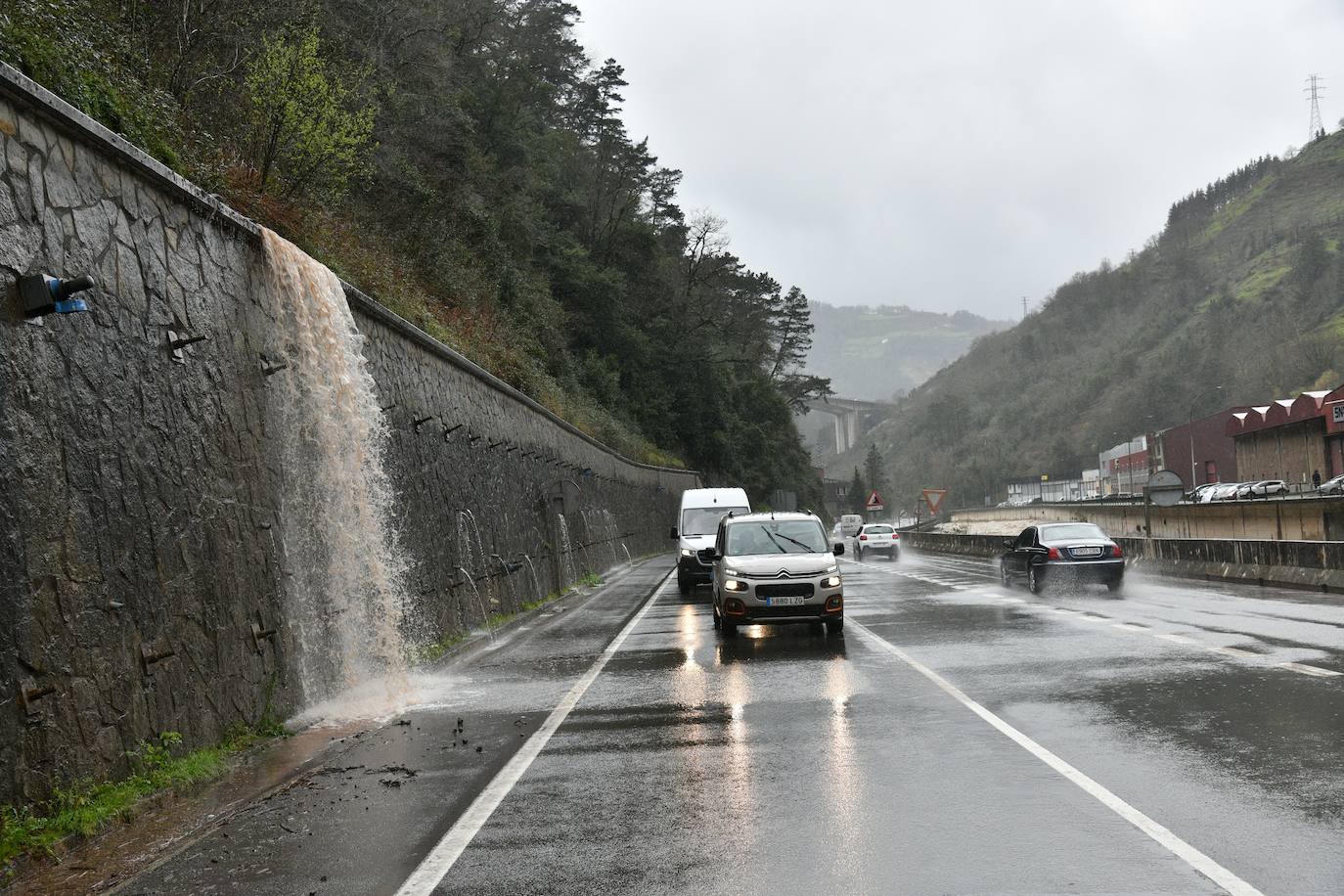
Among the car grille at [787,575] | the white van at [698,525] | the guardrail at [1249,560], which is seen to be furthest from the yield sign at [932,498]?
the car grille at [787,575]

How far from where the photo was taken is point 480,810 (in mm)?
7273

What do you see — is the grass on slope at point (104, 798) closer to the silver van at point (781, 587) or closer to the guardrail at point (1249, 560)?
the silver van at point (781, 587)

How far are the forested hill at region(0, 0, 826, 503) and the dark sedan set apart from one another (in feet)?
42.5

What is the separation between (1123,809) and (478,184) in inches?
1698

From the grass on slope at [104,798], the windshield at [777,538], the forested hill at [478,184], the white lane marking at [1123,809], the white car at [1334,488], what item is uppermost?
the forested hill at [478,184]

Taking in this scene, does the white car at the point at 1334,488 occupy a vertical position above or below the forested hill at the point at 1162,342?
below

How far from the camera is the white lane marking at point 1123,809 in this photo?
5.31m

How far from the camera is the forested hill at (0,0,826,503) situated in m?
16.1

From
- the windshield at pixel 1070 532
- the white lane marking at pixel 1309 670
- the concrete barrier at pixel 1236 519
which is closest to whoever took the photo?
the white lane marking at pixel 1309 670

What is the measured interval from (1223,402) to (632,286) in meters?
74.0

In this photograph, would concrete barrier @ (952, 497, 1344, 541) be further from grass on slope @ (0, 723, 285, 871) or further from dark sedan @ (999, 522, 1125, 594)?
grass on slope @ (0, 723, 285, 871)

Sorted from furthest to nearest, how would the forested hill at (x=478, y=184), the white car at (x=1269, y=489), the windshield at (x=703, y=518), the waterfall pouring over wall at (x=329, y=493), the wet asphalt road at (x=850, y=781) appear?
the white car at (x=1269, y=489) → the windshield at (x=703, y=518) → the forested hill at (x=478, y=184) → the waterfall pouring over wall at (x=329, y=493) → the wet asphalt road at (x=850, y=781)

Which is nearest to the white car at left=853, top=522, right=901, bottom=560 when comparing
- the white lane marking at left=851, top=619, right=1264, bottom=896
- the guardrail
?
the guardrail

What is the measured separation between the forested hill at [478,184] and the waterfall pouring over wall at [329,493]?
1774 mm
